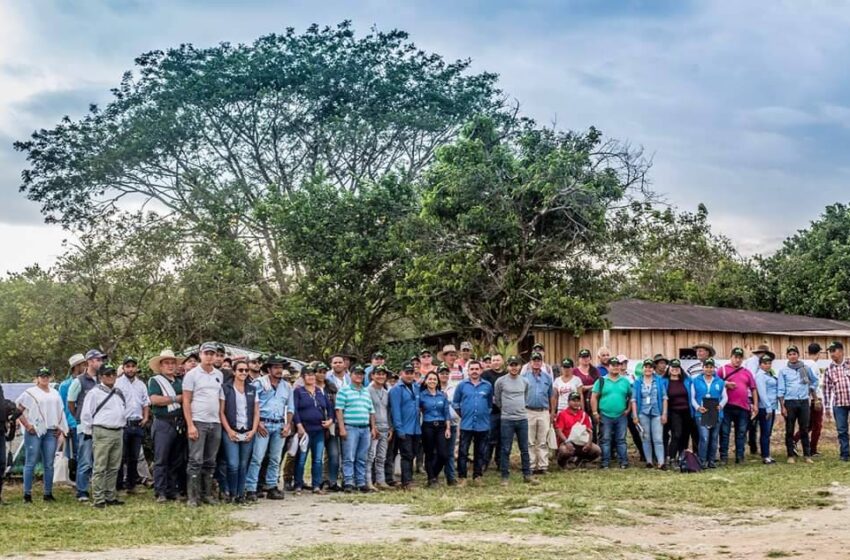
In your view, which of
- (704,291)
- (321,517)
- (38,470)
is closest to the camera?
(321,517)

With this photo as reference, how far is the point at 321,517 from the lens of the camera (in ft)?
35.9

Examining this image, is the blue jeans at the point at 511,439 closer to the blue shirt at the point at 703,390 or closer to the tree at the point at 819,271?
the blue shirt at the point at 703,390

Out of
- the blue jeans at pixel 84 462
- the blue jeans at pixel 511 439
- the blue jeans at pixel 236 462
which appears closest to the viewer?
the blue jeans at pixel 236 462

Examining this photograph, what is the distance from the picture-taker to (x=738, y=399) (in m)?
16.0

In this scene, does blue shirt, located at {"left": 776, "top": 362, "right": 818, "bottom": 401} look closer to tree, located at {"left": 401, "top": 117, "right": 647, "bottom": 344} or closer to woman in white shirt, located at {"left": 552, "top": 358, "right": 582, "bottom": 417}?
woman in white shirt, located at {"left": 552, "top": 358, "right": 582, "bottom": 417}

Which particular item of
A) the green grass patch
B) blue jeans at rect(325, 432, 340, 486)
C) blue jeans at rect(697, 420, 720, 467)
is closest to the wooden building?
blue jeans at rect(697, 420, 720, 467)

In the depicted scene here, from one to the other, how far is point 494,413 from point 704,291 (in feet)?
84.0

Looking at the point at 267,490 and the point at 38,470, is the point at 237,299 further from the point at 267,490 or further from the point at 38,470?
the point at 267,490

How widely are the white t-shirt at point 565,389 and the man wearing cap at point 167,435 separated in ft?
20.5

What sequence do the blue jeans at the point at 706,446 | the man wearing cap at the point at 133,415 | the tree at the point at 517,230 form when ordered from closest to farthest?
1. the man wearing cap at the point at 133,415
2. the blue jeans at the point at 706,446
3. the tree at the point at 517,230

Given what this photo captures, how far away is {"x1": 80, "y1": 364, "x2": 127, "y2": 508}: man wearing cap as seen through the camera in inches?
472

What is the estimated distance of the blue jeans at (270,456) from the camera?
495 inches

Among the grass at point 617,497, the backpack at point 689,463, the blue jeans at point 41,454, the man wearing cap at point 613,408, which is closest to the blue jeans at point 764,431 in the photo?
the grass at point 617,497

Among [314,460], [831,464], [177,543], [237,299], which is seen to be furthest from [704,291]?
[177,543]
